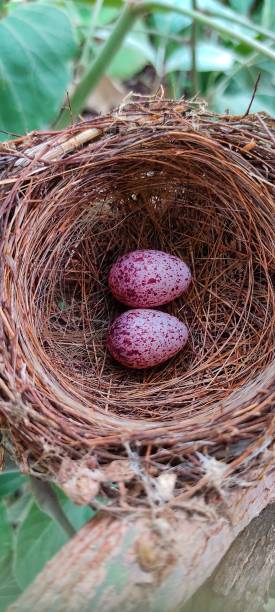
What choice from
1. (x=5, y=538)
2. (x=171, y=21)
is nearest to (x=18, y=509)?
(x=5, y=538)

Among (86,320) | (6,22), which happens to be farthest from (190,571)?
(6,22)

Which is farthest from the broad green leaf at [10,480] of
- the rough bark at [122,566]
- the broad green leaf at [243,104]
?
the broad green leaf at [243,104]

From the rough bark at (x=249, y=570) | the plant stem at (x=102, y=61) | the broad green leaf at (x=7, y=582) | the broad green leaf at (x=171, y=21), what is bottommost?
the rough bark at (x=249, y=570)

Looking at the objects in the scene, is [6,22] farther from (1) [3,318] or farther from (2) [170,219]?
(1) [3,318]

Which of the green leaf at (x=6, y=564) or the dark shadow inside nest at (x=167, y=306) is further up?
the dark shadow inside nest at (x=167, y=306)

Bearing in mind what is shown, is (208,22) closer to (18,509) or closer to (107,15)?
(18,509)

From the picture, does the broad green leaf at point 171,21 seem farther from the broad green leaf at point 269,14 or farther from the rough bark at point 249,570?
the rough bark at point 249,570
